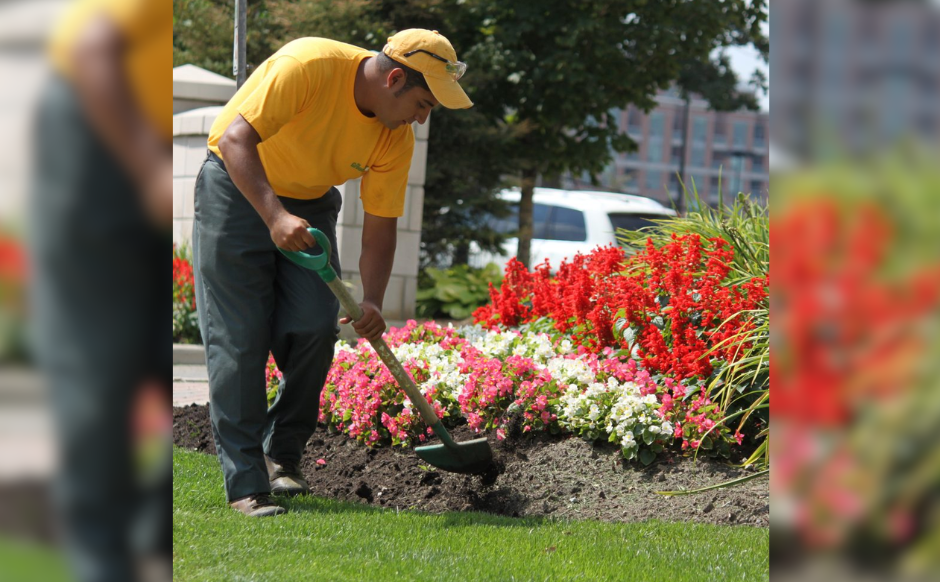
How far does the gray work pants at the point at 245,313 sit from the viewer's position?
3.49 metres

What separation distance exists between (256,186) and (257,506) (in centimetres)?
113

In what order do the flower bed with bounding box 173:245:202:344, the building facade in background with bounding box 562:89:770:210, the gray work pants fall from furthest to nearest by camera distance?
the building facade in background with bounding box 562:89:770:210 < the flower bed with bounding box 173:245:202:344 < the gray work pants

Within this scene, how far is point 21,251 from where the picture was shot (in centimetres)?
96

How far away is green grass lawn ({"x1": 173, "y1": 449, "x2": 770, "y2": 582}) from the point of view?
107 inches

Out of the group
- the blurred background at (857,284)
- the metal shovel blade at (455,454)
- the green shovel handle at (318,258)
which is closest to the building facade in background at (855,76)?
the blurred background at (857,284)

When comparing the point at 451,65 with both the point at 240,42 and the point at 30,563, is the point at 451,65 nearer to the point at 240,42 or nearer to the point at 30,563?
the point at 30,563

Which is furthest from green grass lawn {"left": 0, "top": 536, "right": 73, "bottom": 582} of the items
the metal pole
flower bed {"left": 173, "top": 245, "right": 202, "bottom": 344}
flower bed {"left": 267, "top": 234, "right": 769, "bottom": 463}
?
flower bed {"left": 173, "top": 245, "right": 202, "bottom": 344}

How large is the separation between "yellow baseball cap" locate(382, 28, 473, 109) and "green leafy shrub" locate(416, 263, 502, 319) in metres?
7.49

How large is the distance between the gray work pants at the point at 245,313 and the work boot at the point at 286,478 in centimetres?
30

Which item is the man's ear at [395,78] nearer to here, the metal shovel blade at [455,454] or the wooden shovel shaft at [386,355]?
the wooden shovel shaft at [386,355]

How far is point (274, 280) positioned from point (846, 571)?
2.88m

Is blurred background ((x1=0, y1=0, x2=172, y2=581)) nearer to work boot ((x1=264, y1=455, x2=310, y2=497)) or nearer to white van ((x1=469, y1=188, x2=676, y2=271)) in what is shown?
work boot ((x1=264, y1=455, x2=310, y2=497))

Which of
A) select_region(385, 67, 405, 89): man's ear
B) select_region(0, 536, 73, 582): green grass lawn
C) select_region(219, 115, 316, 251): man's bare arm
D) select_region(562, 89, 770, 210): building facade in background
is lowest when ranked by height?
select_region(0, 536, 73, 582): green grass lawn

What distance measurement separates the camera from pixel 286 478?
150 inches
